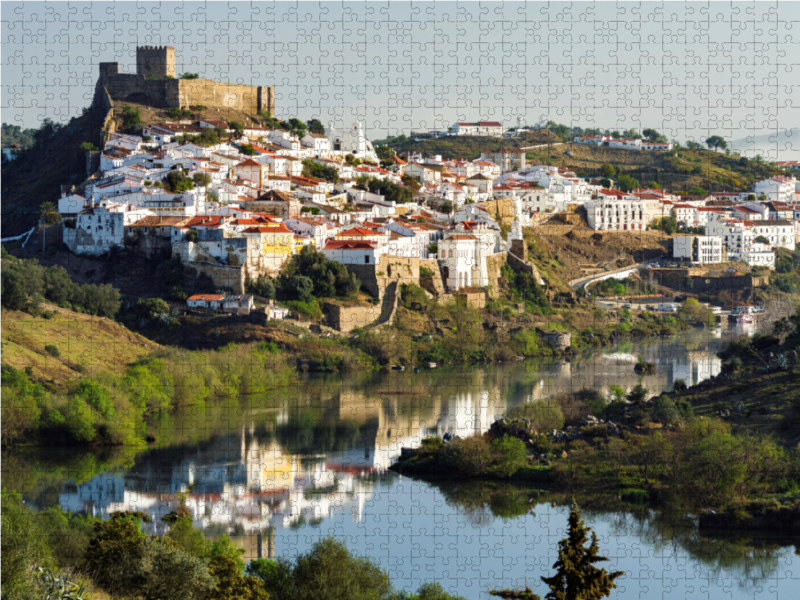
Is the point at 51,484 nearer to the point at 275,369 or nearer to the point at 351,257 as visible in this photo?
the point at 275,369

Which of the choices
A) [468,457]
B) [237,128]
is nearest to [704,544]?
[468,457]

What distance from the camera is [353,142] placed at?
30797 mm

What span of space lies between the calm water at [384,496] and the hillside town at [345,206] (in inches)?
190

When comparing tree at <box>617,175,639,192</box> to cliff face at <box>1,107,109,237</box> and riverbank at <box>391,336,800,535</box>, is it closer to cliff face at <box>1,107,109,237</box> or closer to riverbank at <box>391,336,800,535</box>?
cliff face at <box>1,107,109,237</box>

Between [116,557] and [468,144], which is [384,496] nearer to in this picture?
[116,557]

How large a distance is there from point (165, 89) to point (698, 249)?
532 inches

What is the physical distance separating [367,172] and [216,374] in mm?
12453

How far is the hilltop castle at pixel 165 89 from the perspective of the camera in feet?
99.0

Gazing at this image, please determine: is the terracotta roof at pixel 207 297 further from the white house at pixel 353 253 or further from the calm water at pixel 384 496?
the calm water at pixel 384 496

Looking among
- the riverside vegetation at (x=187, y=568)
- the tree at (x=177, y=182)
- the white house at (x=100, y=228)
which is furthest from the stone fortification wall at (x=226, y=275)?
the riverside vegetation at (x=187, y=568)

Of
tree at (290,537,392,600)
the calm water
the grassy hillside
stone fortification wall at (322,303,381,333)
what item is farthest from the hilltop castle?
tree at (290,537,392,600)

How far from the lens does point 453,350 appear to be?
2000 centimetres

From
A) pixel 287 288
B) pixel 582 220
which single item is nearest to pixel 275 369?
pixel 287 288

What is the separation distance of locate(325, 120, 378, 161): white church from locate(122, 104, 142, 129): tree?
4.84 meters
